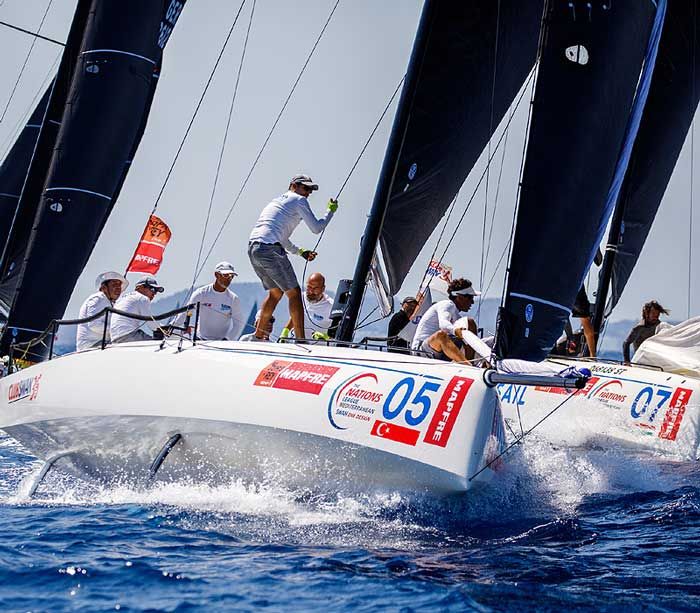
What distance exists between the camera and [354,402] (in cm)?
493

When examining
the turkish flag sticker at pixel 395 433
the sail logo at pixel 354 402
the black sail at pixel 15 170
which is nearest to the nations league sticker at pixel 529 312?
the sail logo at pixel 354 402

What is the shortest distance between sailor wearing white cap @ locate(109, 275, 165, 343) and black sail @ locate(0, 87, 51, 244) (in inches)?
214

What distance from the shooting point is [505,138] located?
336 inches

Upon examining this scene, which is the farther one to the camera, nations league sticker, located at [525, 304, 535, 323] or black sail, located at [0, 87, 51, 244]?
black sail, located at [0, 87, 51, 244]

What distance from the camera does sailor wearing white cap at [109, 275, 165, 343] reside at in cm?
729

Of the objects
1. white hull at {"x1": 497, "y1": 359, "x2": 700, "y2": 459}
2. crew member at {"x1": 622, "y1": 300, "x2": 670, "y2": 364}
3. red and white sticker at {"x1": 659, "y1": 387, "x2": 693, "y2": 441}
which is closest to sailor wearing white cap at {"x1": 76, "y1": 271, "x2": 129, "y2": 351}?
white hull at {"x1": 497, "y1": 359, "x2": 700, "y2": 459}

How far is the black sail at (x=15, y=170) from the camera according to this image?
504 inches

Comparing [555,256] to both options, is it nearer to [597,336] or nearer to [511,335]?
[511,335]

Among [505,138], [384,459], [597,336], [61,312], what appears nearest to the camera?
[384,459]

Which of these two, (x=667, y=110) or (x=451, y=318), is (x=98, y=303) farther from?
(x=667, y=110)

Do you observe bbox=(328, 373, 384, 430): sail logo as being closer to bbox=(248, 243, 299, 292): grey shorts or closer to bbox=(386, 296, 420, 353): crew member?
bbox=(248, 243, 299, 292): grey shorts

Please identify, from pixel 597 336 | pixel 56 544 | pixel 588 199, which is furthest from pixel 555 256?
pixel 597 336

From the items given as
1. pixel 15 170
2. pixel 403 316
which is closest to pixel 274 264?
pixel 403 316

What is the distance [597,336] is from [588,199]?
17.5 feet
